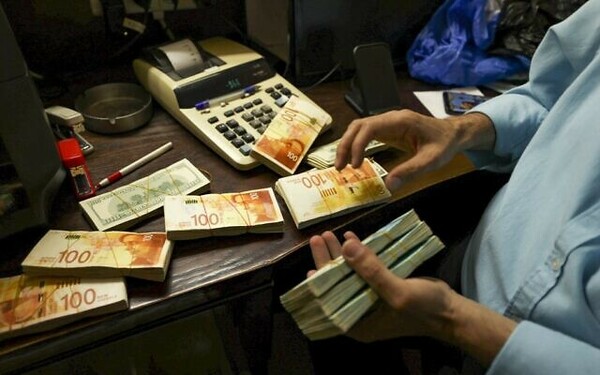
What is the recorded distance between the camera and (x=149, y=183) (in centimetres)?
80

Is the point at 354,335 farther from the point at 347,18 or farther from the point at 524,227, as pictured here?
the point at 347,18

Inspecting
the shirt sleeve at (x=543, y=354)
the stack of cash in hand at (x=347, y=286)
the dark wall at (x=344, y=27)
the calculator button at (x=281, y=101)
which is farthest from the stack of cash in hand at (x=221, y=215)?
the dark wall at (x=344, y=27)

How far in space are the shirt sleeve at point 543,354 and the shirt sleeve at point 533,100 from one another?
15.4 inches

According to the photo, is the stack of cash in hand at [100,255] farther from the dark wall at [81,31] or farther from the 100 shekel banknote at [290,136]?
the dark wall at [81,31]

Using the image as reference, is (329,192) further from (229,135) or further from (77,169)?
(77,169)

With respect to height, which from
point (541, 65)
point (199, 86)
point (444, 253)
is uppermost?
point (541, 65)

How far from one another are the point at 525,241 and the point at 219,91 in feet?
2.05

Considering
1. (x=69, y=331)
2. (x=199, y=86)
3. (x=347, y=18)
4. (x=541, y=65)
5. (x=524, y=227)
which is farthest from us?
(x=347, y=18)

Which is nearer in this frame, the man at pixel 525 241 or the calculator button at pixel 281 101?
the man at pixel 525 241

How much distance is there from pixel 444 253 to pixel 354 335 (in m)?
0.35

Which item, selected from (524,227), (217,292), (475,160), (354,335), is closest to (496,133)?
(475,160)

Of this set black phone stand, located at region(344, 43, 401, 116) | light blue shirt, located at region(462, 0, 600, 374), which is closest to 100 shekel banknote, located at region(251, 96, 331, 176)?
black phone stand, located at region(344, 43, 401, 116)

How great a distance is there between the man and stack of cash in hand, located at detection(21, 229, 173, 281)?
225mm

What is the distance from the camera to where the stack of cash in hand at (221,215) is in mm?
710
